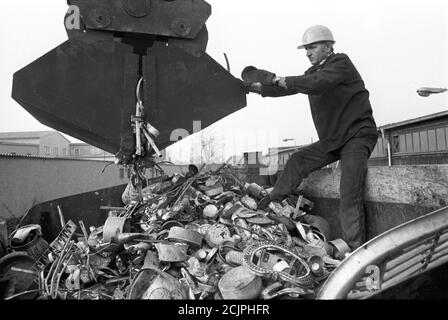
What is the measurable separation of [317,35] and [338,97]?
1.49 ft

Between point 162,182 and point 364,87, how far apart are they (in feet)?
5.68

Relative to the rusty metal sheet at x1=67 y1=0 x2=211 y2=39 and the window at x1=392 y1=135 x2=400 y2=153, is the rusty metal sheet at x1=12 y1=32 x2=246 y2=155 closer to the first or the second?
the rusty metal sheet at x1=67 y1=0 x2=211 y2=39

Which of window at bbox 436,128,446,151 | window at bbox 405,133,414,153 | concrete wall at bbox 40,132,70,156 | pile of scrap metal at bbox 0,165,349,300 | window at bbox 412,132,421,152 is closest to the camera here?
pile of scrap metal at bbox 0,165,349,300

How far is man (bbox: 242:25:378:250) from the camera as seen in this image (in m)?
2.15

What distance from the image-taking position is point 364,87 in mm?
2428

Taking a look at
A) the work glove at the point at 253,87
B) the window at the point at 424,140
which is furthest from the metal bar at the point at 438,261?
the window at the point at 424,140

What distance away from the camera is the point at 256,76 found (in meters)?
2.48

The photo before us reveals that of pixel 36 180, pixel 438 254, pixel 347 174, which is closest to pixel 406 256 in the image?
pixel 438 254

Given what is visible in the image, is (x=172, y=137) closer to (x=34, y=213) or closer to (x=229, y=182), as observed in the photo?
(x=229, y=182)

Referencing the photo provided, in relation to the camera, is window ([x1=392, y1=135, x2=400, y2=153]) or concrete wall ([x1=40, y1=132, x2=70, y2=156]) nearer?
window ([x1=392, y1=135, x2=400, y2=153])

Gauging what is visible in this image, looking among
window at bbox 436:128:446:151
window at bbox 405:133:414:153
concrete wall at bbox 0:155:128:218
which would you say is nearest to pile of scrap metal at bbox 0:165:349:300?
concrete wall at bbox 0:155:128:218

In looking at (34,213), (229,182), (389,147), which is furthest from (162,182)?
(389,147)

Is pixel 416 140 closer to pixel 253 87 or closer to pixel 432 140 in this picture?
pixel 432 140

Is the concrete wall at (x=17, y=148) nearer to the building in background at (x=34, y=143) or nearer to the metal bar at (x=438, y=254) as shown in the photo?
the building in background at (x=34, y=143)
